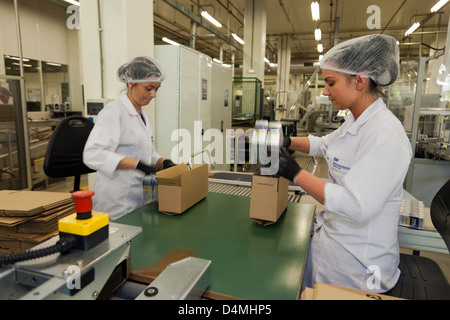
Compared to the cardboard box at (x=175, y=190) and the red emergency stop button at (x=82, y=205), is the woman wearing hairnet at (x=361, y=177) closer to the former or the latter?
the cardboard box at (x=175, y=190)

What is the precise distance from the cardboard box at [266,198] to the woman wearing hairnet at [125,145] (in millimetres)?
602

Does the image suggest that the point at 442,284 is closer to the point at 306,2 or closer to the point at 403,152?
the point at 403,152

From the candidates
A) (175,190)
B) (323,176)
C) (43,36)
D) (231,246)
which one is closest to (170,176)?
(175,190)

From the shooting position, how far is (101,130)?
158cm

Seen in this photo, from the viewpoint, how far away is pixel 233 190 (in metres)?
1.99

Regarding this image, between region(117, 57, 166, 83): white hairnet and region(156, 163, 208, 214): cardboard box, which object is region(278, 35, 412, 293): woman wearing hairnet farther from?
region(117, 57, 166, 83): white hairnet

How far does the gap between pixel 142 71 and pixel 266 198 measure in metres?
1.10

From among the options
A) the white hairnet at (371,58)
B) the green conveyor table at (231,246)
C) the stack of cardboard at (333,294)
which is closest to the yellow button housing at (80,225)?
the green conveyor table at (231,246)

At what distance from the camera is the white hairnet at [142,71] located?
5.81 ft

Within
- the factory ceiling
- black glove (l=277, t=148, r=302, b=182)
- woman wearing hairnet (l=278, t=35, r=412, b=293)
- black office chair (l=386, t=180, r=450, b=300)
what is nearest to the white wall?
the factory ceiling

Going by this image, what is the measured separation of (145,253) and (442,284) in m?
1.23

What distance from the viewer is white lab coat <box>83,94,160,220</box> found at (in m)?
1.59

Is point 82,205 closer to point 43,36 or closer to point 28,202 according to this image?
point 28,202

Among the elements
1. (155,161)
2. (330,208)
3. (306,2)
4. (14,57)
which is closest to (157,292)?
(330,208)
